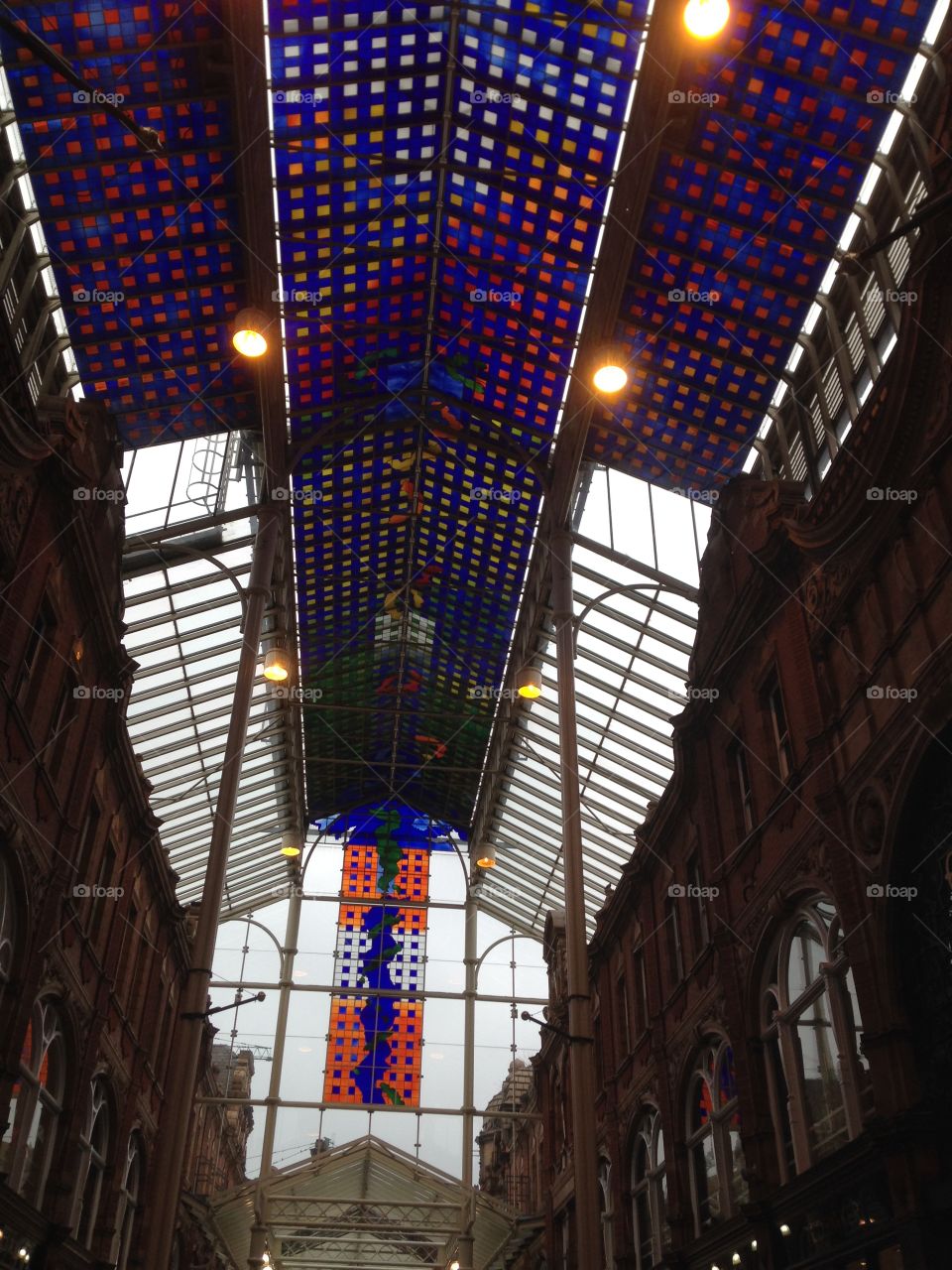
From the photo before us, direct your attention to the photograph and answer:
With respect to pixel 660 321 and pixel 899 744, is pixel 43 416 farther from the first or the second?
pixel 899 744

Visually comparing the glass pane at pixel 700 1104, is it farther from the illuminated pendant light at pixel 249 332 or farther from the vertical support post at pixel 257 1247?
the vertical support post at pixel 257 1247

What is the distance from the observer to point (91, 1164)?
24375 millimetres

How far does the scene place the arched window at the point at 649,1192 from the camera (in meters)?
23.5

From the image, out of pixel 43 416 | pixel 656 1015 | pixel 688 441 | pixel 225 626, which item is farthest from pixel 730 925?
pixel 225 626

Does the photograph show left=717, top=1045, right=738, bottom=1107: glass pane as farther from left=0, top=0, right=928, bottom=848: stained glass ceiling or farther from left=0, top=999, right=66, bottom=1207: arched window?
left=0, top=999, right=66, bottom=1207: arched window

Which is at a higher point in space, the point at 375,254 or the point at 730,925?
the point at 375,254

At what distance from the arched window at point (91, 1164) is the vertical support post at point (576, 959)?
1070cm

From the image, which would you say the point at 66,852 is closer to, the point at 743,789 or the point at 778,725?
the point at 743,789

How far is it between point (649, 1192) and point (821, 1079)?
11290 mm

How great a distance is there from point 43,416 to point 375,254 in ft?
28.1

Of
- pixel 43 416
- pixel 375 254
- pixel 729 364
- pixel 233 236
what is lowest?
pixel 43 416

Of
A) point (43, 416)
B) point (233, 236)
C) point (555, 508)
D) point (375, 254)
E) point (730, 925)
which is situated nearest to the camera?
point (43, 416)

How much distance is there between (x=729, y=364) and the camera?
2098 cm

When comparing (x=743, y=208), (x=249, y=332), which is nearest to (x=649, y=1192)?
(x=249, y=332)
